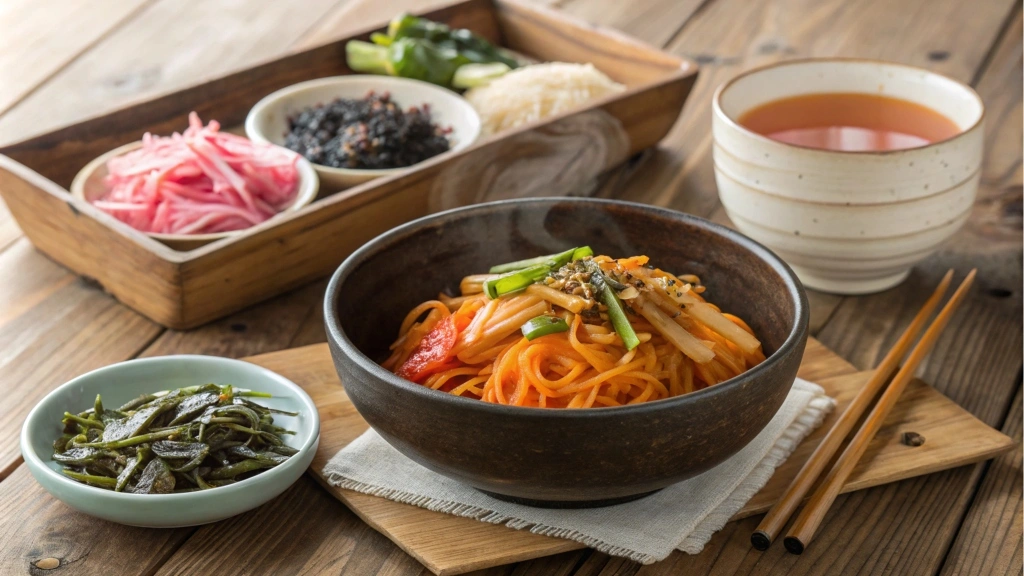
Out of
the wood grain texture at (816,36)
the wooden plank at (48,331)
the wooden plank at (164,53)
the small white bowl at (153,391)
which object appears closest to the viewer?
the small white bowl at (153,391)

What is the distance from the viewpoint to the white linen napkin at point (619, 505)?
48.6 inches

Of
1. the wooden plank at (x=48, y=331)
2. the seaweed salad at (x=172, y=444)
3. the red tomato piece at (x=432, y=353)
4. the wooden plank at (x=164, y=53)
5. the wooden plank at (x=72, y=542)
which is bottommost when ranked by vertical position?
the wooden plank at (x=164, y=53)

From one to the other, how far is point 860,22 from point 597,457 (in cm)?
244

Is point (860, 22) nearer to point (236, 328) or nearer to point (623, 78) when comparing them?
point (623, 78)

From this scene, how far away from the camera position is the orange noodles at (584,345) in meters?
1.25

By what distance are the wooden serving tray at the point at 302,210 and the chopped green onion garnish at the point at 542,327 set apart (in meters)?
0.67

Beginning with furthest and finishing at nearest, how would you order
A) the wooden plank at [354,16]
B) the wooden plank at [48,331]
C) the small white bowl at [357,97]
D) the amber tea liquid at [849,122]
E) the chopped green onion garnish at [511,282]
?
the wooden plank at [354,16], the small white bowl at [357,97], the amber tea liquid at [849,122], the wooden plank at [48,331], the chopped green onion garnish at [511,282]

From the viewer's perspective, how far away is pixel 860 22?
312 centimetres

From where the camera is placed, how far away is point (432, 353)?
132 cm

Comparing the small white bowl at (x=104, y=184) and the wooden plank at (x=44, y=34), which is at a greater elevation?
the small white bowl at (x=104, y=184)

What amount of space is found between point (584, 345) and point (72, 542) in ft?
2.19

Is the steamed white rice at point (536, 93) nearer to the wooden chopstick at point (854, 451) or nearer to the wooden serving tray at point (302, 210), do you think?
the wooden serving tray at point (302, 210)

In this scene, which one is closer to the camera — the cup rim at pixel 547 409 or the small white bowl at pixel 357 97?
the cup rim at pixel 547 409

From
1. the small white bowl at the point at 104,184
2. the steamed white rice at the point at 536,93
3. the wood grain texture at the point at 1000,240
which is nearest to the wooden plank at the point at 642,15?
the steamed white rice at the point at 536,93
